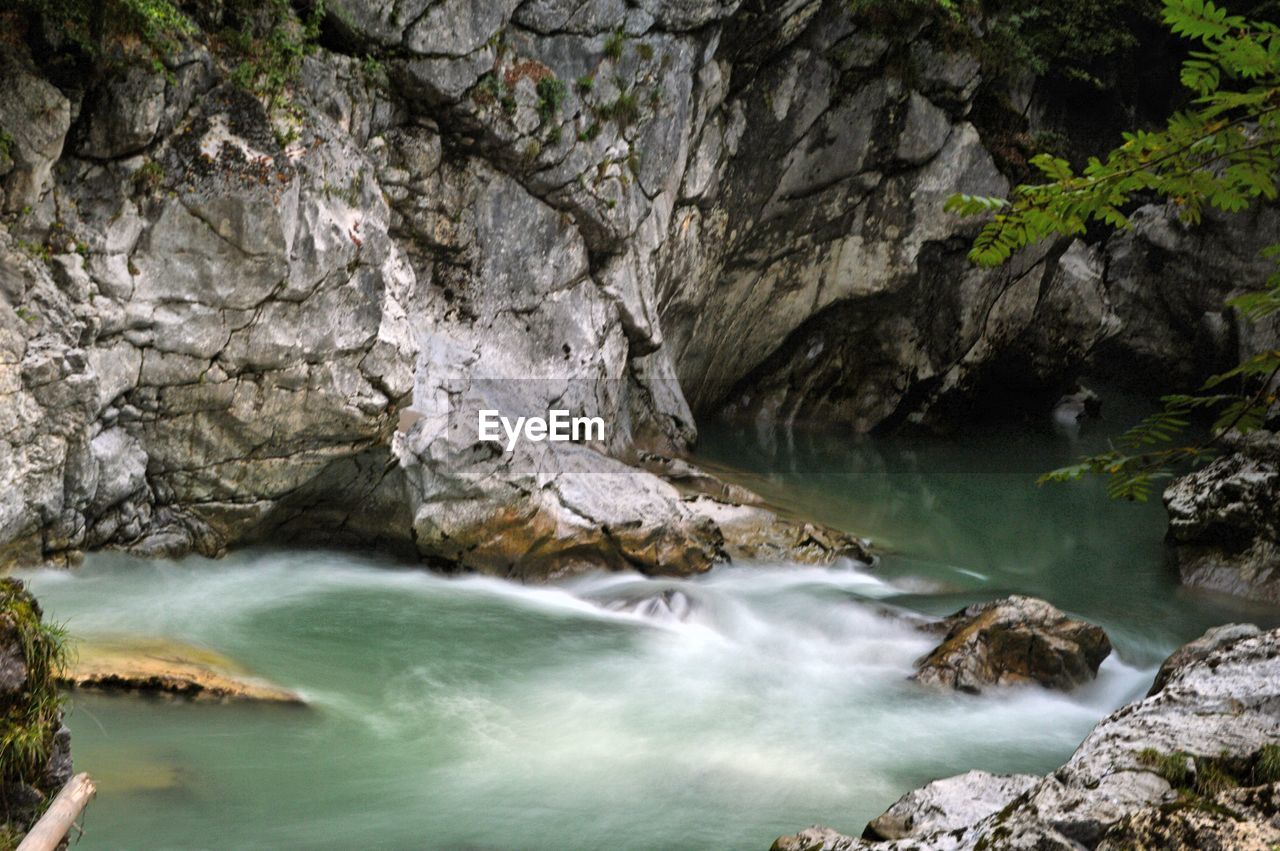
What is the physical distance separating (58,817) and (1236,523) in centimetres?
1128

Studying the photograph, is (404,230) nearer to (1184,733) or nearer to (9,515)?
(9,515)

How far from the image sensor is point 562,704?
742cm

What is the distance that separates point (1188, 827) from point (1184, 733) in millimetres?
626

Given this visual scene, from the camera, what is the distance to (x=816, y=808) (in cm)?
610

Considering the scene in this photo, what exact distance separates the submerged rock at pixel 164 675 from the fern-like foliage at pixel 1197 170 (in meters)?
5.69

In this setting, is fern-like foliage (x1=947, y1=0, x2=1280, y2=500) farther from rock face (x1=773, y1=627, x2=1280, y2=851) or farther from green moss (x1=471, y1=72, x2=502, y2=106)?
green moss (x1=471, y1=72, x2=502, y2=106)

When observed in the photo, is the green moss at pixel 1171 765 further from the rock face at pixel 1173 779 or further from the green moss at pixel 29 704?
the green moss at pixel 29 704

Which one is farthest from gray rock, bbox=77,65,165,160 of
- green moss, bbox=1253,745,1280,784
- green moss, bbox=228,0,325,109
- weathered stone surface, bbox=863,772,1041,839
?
green moss, bbox=1253,745,1280,784

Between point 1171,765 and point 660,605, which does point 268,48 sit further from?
point 1171,765

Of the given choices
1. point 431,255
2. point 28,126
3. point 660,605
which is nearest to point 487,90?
point 431,255

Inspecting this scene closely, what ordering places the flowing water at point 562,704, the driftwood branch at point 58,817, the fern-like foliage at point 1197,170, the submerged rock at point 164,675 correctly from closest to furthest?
the fern-like foliage at point 1197,170 → the driftwood branch at point 58,817 → the flowing water at point 562,704 → the submerged rock at point 164,675

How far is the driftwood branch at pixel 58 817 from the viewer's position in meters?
3.33

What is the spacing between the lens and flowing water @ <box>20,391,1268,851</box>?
5625 mm

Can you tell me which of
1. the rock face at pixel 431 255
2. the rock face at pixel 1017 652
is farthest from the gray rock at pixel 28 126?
the rock face at pixel 1017 652
